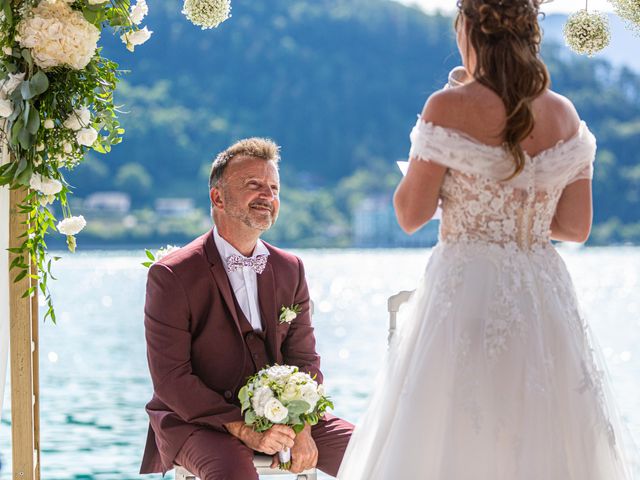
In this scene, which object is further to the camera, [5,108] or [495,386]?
[5,108]


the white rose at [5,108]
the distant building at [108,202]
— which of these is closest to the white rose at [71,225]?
the white rose at [5,108]

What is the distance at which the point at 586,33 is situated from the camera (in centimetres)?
400

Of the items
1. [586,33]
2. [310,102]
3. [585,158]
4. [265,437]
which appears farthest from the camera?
[310,102]

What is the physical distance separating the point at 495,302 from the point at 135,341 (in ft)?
68.0

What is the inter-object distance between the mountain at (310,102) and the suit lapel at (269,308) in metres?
29.6

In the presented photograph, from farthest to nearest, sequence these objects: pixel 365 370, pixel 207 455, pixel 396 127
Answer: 1. pixel 396 127
2. pixel 365 370
3. pixel 207 455

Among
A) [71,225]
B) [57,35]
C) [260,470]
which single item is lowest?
[260,470]

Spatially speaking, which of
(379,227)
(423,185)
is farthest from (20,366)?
(379,227)

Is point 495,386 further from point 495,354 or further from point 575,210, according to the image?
point 575,210

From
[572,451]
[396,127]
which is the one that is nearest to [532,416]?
[572,451]

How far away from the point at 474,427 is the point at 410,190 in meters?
0.61

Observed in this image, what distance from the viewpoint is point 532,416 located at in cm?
239

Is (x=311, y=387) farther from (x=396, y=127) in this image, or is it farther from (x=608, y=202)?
(x=396, y=127)

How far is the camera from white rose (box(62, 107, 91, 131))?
10.9ft
